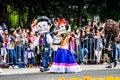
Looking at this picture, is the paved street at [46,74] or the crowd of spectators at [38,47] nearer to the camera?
the paved street at [46,74]

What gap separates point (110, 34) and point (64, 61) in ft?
8.80

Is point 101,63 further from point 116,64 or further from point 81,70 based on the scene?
point 81,70

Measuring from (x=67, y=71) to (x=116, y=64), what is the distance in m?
2.81

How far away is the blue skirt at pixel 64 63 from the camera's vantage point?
18.0 m

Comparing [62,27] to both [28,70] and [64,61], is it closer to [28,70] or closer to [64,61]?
[64,61]

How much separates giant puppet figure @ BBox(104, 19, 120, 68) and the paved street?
663 mm

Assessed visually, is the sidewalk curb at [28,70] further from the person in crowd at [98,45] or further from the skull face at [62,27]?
the skull face at [62,27]

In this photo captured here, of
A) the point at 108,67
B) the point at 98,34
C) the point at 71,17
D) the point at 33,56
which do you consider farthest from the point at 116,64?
the point at 71,17

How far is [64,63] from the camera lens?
18.1m

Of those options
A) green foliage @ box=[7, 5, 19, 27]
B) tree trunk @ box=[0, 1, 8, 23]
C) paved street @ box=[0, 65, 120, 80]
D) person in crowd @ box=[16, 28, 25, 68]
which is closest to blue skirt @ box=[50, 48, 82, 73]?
paved street @ box=[0, 65, 120, 80]

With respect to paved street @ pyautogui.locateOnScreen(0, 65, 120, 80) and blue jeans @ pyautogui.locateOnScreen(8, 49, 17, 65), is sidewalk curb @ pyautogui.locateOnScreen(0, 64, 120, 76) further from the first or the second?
blue jeans @ pyautogui.locateOnScreen(8, 49, 17, 65)

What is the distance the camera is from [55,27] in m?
20.3

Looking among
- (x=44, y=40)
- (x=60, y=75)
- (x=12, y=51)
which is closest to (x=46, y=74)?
(x=60, y=75)

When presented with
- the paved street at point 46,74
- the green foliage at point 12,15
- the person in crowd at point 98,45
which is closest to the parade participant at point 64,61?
the paved street at point 46,74
